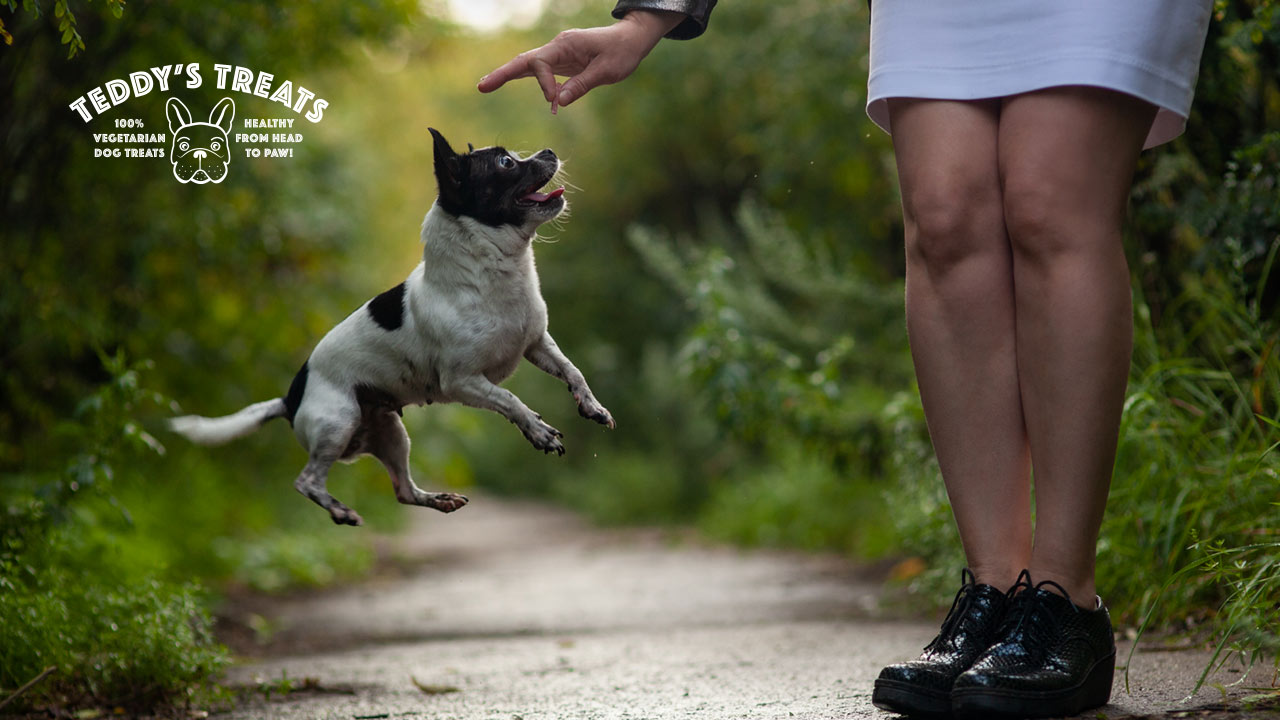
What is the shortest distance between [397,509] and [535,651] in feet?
32.2

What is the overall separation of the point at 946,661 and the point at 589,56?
53.0 inches

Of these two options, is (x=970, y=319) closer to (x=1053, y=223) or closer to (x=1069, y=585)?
(x=1053, y=223)

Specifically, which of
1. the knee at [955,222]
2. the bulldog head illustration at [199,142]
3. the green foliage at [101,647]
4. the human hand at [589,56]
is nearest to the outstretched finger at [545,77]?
the human hand at [589,56]

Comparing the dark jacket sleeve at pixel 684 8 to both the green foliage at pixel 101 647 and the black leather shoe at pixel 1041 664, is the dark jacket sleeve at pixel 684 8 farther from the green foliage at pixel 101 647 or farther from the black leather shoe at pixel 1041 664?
the green foliage at pixel 101 647

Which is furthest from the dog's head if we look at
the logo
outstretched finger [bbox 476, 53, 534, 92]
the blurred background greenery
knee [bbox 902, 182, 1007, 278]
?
the logo

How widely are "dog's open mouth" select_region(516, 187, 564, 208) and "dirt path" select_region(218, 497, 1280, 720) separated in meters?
1.19

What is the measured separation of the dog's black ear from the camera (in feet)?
6.27

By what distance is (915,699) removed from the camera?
2066 mm

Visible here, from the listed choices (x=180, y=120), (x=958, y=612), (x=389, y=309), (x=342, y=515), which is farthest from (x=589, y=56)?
(x=180, y=120)

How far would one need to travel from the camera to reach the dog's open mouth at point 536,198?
1.99 meters

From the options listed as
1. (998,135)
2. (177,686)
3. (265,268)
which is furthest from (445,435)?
(998,135)

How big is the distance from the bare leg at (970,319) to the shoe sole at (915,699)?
27 centimetres

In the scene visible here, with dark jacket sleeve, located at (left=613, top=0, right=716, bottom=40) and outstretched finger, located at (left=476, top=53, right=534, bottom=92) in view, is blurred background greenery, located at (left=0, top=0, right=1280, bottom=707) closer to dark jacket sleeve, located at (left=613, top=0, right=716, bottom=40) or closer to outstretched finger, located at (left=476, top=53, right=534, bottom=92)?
outstretched finger, located at (left=476, top=53, right=534, bottom=92)

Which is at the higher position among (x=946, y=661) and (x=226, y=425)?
(x=226, y=425)
